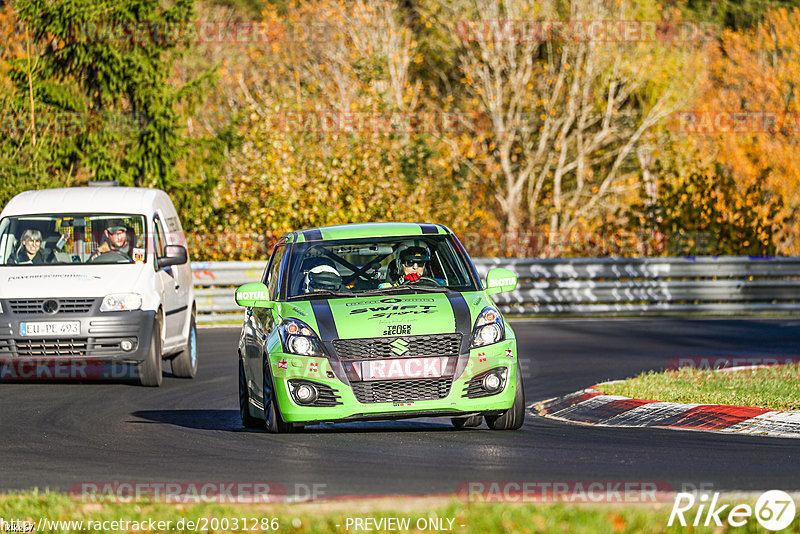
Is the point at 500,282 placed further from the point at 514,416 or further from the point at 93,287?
the point at 93,287

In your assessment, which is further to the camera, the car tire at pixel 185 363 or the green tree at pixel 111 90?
the green tree at pixel 111 90

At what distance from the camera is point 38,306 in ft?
46.7

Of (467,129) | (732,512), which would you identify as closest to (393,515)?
(732,512)

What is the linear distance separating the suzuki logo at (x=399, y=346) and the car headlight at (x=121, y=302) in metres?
5.36

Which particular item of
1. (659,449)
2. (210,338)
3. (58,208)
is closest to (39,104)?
(210,338)

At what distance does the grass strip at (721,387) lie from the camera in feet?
37.9

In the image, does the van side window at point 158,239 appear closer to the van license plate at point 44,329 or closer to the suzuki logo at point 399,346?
the van license plate at point 44,329

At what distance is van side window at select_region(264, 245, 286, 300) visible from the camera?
1108cm

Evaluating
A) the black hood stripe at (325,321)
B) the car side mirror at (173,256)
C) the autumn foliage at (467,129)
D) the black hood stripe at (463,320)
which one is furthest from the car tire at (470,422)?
the autumn foliage at (467,129)

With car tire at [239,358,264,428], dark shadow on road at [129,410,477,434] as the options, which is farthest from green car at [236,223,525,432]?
dark shadow on road at [129,410,477,434]

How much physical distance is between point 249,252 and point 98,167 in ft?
12.7

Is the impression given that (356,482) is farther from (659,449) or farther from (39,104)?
(39,104)

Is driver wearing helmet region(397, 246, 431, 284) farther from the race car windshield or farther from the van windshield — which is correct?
the van windshield

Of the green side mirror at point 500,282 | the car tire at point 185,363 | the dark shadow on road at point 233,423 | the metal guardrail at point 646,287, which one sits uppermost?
the green side mirror at point 500,282
